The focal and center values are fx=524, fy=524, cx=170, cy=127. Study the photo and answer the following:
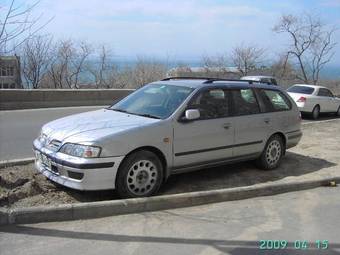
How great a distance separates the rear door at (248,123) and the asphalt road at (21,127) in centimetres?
398

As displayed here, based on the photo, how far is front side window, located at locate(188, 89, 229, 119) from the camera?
7512 mm

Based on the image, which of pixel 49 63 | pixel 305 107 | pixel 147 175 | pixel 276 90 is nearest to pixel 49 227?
pixel 147 175

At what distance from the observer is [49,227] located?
555cm

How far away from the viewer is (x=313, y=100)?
64.7 feet

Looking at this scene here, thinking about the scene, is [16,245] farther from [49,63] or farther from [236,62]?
[236,62]

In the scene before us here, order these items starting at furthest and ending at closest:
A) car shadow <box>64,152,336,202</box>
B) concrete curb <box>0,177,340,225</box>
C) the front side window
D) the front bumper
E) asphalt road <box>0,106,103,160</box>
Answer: asphalt road <box>0,106,103,160</box> → the front side window → car shadow <box>64,152,336,202</box> → the front bumper → concrete curb <box>0,177,340,225</box>

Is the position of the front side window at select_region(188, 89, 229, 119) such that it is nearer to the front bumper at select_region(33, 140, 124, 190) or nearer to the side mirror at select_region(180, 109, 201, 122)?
the side mirror at select_region(180, 109, 201, 122)

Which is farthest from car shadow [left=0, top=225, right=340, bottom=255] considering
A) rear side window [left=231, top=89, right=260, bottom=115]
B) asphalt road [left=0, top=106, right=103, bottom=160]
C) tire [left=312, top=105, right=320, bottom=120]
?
tire [left=312, top=105, right=320, bottom=120]

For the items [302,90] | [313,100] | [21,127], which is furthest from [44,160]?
[302,90]

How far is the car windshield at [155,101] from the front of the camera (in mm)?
7289

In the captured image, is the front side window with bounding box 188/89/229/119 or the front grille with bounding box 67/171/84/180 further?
the front side window with bounding box 188/89/229/119

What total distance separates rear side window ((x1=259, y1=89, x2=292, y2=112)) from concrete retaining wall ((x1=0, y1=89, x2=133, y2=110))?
11.5 metres

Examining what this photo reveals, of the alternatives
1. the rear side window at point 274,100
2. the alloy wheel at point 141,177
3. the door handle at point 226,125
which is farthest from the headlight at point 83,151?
the rear side window at point 274,100

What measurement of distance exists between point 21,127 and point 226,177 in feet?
23.1
